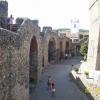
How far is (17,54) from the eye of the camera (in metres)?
12.2

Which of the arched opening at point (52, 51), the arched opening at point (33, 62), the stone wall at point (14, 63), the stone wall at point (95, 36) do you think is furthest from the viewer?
the arched opening at point (52, 51)

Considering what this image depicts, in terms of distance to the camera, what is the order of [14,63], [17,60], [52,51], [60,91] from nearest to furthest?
[14,63] < [17,60] < [60,91] < [52,51]

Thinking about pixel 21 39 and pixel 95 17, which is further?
pixel 95 17

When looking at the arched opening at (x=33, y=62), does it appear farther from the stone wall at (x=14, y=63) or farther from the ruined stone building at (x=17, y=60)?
the stone wall at (x=14, y=63)

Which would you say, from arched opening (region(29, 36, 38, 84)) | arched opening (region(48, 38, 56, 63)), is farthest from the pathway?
arched opening (region(48, 38, 56, 63))

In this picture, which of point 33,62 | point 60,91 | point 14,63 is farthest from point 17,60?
point 33,62

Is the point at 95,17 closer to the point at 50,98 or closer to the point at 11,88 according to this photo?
the point at 50,98

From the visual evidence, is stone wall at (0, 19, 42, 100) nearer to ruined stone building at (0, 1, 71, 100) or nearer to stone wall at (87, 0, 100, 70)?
ruined stone building at (0, 1, 71, 100)

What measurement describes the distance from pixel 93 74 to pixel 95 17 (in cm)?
521

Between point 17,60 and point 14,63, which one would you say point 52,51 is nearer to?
point 17,60

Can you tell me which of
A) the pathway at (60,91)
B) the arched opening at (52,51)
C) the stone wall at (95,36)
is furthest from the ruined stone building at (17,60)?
the arched opening at (52,51)

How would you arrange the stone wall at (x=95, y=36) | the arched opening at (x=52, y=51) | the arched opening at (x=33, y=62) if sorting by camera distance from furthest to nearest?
1. the arched opening at (x=52, y=51)
2. the stone wall at (x=95, y=36)
3. the arched opening at (x=33, y=62)

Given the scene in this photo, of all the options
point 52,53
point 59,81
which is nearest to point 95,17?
point 59,81

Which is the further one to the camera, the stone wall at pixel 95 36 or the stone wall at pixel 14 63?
the stone wall at pixel 95 36
